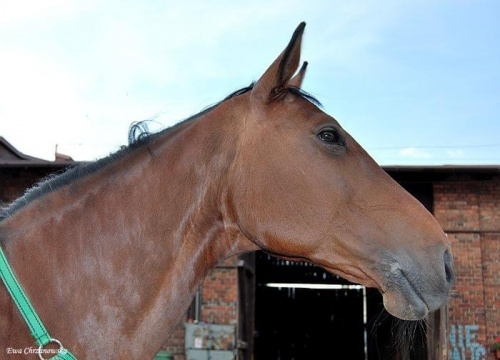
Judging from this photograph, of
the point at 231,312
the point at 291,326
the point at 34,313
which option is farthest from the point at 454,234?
the point at 34,313

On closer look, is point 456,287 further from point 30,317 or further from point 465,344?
point 30,317

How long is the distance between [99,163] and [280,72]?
0.89 metres

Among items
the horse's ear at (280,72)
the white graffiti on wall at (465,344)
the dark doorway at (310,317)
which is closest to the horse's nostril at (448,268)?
the horse's ear at (280,72)

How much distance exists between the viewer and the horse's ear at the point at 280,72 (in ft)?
8.44

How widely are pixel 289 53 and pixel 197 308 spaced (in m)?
10.4

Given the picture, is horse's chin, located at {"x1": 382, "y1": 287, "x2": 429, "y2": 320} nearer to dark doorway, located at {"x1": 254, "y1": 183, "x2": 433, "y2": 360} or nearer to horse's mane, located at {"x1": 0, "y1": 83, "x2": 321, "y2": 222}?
horse's mane, located at {"x1": 0, "y1": 83, "x2": 321, "y2": 222}

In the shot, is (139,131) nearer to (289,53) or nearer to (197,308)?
(289,53)

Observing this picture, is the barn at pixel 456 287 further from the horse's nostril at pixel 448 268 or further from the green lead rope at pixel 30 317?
the green lead rope at pixel 30 317

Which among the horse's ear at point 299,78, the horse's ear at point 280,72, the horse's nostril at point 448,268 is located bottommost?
the horse's nostril at point 448,268

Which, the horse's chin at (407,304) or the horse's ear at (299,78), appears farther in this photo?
the horse's ear at (299,78)

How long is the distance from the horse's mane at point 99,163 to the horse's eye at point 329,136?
24cm

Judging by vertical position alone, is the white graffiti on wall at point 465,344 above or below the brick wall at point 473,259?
below

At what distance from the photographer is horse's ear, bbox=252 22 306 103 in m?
2.57

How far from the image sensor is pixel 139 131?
2729 mm
